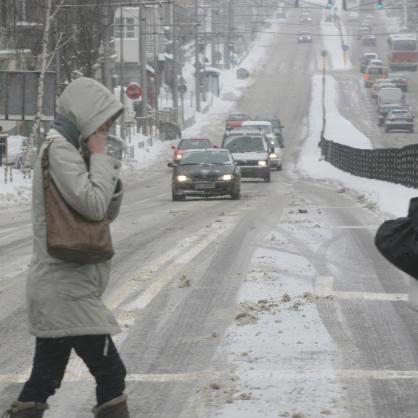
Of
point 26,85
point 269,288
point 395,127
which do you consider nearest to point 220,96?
point 395,127

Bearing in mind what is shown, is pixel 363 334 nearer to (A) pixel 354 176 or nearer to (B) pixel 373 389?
(B) pixel 373 389

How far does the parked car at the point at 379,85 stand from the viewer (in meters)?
105

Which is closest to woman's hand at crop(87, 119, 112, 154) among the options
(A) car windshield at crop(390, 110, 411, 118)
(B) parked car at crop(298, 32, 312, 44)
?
(A) car windshield at crop(390, 110, 411, 118)

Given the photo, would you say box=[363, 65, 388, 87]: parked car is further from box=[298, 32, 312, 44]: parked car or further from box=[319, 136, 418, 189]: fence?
box=[319, 136, 418, 189]: fence

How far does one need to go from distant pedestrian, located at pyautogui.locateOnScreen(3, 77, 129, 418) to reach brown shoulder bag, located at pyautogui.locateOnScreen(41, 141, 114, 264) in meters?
0.03

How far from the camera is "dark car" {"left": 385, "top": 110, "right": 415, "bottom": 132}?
84312 millimetres

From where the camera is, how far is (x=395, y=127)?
84.9m

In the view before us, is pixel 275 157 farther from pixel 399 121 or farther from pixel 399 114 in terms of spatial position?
pixel 399 114

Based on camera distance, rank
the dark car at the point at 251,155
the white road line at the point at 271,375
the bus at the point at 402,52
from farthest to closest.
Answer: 1. the bus at the point at 402,52
2. the dark car at the point at 251,155
3. the white road line at the point at 271,375

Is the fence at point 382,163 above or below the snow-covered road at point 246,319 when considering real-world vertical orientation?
below

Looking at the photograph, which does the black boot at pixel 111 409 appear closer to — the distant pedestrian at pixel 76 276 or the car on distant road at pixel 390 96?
the distant pedestrian at pixel 76 276

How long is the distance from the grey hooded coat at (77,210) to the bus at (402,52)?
380ft

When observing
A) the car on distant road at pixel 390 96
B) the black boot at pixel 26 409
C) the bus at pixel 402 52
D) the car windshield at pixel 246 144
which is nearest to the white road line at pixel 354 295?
the black boot at pixel 26 409

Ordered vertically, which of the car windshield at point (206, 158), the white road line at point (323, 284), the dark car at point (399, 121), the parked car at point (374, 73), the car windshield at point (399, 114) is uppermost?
the white road line at point (323, 284)
